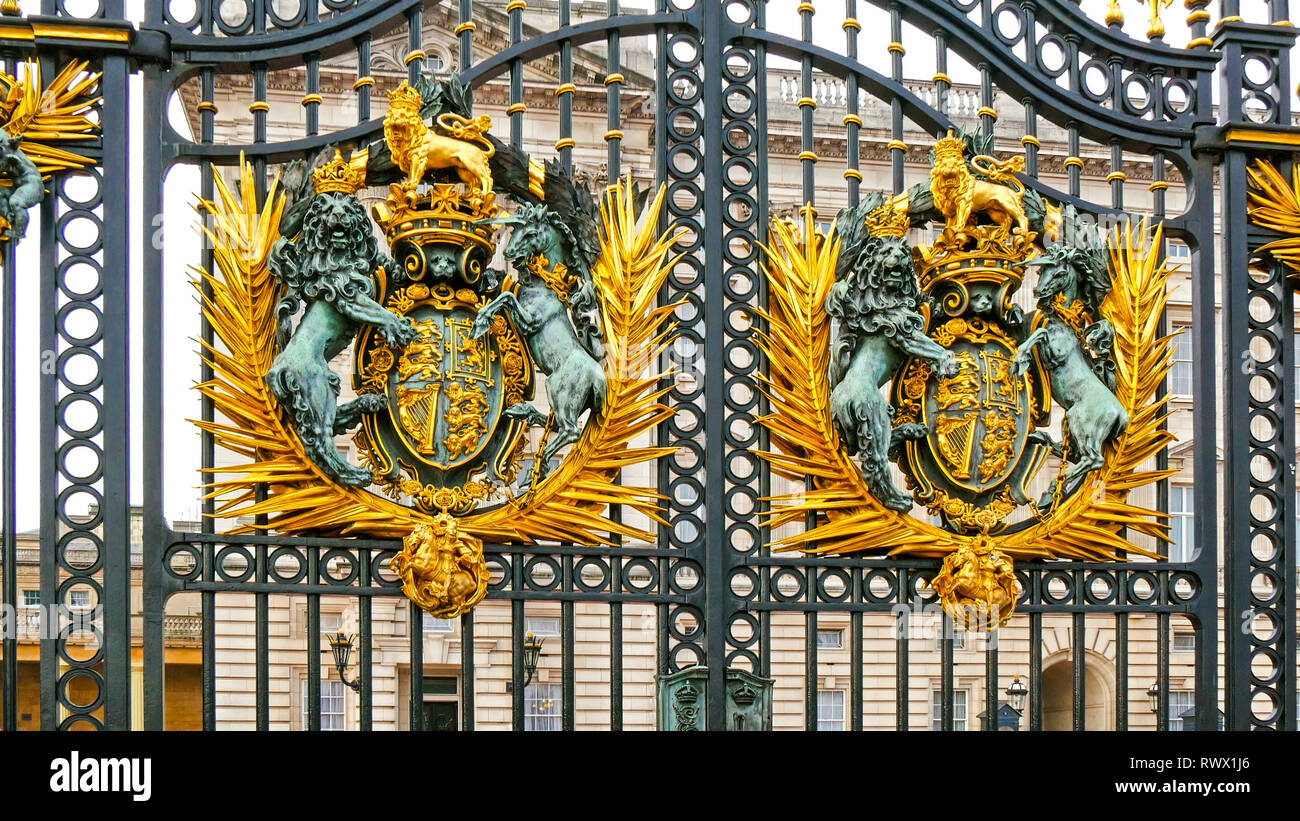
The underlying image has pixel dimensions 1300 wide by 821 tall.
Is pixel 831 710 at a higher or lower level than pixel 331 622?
lower

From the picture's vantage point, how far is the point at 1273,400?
10.4 m

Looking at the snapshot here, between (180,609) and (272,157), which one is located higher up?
(272,157)

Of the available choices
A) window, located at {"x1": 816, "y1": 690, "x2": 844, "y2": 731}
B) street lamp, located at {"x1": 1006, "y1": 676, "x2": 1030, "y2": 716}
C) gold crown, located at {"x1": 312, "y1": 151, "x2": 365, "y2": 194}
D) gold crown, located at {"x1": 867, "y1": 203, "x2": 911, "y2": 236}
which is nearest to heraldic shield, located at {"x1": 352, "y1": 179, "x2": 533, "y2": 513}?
gold crown, located at {"x1": 312, "y1": 151, "x2": 365, "y2": 194}

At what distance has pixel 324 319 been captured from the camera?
8.94 metres

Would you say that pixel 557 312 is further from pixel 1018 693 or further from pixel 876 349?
→ pixel 1018 693

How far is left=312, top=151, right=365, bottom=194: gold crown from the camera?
907cm

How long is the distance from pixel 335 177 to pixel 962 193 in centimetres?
333

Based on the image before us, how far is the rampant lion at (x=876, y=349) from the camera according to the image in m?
9.45

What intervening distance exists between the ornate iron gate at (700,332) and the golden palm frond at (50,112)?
9cm

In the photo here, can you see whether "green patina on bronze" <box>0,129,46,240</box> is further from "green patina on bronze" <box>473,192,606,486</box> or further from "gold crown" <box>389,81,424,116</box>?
"green patina on bronze" <box>473,192,606,486</box>

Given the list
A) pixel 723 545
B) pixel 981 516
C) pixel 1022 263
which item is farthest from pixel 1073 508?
pixel 723 545

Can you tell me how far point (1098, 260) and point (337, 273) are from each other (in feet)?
13.6

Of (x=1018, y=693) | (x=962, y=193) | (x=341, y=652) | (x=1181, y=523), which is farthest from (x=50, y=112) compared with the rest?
(x=1181, y=523)
